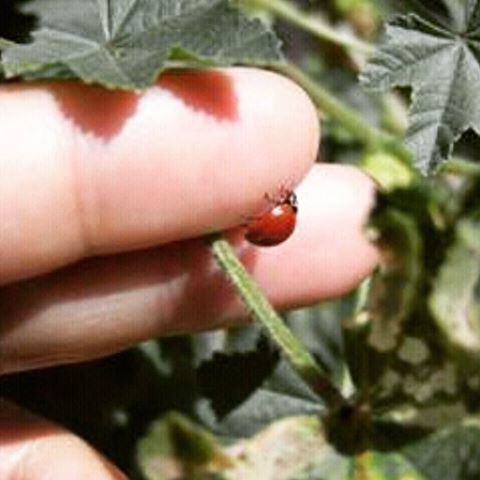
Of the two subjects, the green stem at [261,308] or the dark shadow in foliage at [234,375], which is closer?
the green stem at [261,308]

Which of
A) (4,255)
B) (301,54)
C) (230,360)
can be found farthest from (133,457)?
(301,54)

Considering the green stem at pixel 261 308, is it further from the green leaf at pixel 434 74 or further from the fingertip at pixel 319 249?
the green leaf at pixel 434 74

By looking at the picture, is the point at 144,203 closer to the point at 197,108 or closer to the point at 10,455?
the point at 197,108

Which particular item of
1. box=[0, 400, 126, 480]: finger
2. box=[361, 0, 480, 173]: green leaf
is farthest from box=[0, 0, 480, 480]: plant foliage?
box=[0, 400, 126, 480]: finger

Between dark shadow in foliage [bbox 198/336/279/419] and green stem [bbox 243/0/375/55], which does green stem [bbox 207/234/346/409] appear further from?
green stem [bbox 243/0/375/55]

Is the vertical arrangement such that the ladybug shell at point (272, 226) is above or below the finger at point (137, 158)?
below

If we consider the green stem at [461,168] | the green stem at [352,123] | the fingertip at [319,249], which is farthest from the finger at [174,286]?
the green stem at [352,123]

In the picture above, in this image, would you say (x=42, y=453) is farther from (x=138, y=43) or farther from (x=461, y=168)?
(x=461, y=168)
